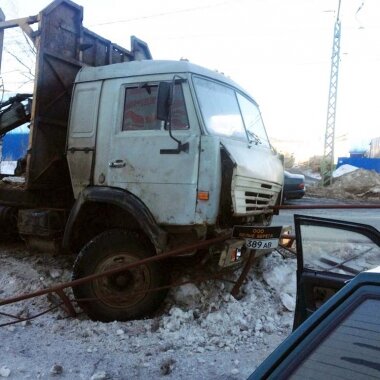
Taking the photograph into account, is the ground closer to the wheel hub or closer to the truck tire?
the truck tire

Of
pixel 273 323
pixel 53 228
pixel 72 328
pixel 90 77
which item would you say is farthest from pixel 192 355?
pixel 90 77

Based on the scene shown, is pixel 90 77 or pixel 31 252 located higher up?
pixel 90 77

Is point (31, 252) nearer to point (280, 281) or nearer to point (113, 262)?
point (113, 262)

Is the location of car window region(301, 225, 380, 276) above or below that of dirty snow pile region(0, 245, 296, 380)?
above

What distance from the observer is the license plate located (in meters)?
4.44

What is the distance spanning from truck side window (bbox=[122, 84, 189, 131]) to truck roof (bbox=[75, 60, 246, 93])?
18 centimetres

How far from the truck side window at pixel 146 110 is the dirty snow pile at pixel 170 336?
1.72 m

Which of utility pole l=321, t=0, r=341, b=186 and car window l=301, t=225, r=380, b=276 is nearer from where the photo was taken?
car window l=301, t=225, r=380, b=276

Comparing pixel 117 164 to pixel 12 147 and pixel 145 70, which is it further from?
pixel 12 147

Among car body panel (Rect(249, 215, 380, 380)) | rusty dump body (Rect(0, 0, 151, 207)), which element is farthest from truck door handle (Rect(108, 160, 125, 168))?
car body panel (Rect(249, 215, 380, 380))

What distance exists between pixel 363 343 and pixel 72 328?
3.62 metres

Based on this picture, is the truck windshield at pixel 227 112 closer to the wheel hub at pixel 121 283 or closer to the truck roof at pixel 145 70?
the truck roof at pixel 145 70

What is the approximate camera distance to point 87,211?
5031 millimetres

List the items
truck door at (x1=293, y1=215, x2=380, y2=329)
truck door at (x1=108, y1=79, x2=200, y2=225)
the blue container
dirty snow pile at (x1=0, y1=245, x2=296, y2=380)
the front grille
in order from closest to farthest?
truck door at (x1=293, y1=215, x2=380, y2=329), dirty snow pile at (x1=0, y1=245, x2=296, y2=380), the front grille, truck door at (x1=108, y1=79, x2=200, y2=225), the blue container
